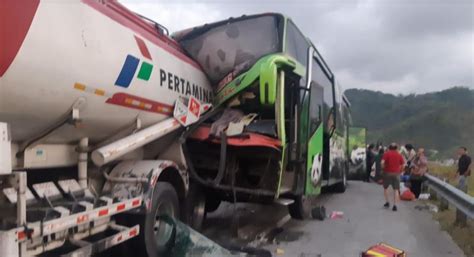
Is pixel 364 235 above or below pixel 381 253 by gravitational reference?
below

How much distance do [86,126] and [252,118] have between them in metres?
2.61

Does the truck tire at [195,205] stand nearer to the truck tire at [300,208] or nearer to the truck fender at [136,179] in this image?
the truck fender at [136,179]

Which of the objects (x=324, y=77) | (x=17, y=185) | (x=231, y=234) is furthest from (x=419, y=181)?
(x=17, y=185)

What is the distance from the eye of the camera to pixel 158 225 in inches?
187

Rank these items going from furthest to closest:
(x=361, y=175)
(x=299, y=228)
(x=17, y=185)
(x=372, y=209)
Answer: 1. (x=361, y=175)
2. (x=372, y=209)
3. (x=299, y=228)
4. (x=17, y=185)

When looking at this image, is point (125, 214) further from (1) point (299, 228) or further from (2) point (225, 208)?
(2) point (225, 208)

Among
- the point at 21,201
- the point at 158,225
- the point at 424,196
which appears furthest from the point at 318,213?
the point at 21,201

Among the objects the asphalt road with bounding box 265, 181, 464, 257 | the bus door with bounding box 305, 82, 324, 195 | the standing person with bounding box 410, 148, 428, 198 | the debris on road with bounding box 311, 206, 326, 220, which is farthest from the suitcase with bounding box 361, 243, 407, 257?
the standing person with bounding box 410, 148, 428, 198

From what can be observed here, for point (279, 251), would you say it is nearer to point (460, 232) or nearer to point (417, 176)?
point (460, 232)

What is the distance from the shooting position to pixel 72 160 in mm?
4027

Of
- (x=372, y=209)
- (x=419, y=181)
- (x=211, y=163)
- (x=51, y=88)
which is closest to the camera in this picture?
(x=51, y=88)

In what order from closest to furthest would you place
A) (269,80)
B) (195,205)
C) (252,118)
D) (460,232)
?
(269,80)
(252,118)
(195,205)
(460,232)

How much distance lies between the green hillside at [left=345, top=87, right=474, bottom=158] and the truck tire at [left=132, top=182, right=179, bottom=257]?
2028 inches

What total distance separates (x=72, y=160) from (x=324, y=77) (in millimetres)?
5953
